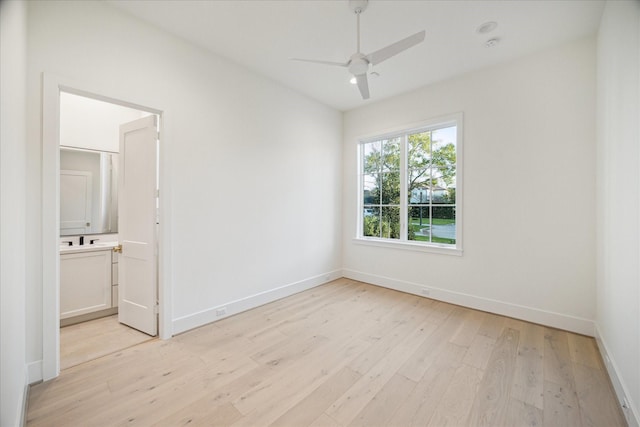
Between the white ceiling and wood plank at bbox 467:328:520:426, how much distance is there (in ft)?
10.1

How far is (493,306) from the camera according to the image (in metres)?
3.34

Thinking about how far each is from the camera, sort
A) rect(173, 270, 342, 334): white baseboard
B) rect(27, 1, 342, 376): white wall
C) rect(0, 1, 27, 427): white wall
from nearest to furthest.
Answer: rect(0, 1, 27, 427): white wall, rect(27, 1, 342, 376): white wall, rect(173, 270, 342, 334): white baseboard

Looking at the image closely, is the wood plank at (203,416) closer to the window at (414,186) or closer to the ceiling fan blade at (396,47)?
the ceiling fan blade at (396,47)

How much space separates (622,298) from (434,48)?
2.78 m

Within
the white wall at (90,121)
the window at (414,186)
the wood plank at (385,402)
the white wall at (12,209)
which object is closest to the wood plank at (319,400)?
the wood plank at (385,402)

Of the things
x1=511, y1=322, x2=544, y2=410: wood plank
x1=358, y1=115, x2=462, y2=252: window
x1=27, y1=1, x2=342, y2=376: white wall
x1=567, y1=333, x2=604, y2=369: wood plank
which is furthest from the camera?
x1=358, y1=115, x2=462, y2=252: window

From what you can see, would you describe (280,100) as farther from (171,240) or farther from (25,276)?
(25,276)

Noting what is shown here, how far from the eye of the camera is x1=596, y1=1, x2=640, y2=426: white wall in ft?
5.30

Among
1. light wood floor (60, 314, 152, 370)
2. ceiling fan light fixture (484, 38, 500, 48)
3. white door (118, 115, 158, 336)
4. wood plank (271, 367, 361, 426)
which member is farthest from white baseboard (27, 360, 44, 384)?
ceiling fan light fixture (484, 38, 500, 48)

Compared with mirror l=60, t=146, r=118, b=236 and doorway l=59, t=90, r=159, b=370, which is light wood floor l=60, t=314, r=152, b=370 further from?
mirror l=60, t=146, r=118, b=236

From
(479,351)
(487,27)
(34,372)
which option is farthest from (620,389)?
(34,372)

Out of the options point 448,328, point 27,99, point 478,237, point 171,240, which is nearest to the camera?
Answer: point 27,99

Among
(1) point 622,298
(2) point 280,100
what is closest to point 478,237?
(1) point 622,298

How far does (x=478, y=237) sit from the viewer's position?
3.48 metres
